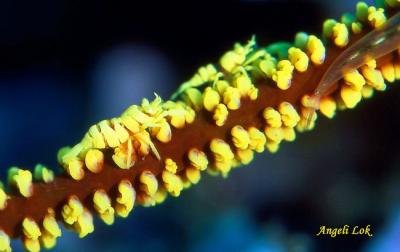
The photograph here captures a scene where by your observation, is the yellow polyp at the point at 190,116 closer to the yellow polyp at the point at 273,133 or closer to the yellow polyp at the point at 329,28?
the yellow polyp at the point at 273,133

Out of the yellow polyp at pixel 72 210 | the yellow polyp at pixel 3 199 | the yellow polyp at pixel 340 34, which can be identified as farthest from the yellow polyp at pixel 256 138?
the yellow polyp at pixel 3 199

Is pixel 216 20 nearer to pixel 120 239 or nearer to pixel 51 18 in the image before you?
pixel 51 18

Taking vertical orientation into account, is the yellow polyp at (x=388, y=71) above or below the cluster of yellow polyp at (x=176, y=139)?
below

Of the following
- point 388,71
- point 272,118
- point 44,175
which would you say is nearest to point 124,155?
point 44,175

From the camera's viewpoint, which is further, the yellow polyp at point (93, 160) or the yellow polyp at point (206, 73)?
the yellow polyp at point (206, 73)

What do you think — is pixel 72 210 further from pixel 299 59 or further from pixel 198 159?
pixel 299 59

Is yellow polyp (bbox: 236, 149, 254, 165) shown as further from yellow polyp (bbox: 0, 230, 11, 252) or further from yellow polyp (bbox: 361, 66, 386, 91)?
yellow polyp (bbox: 0, 230, 11, 252)
